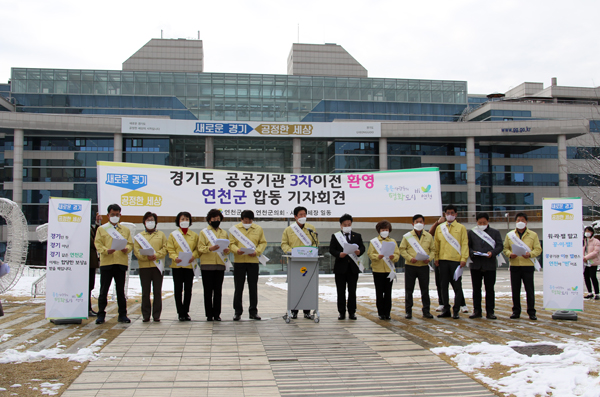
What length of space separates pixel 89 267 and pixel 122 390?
488cm

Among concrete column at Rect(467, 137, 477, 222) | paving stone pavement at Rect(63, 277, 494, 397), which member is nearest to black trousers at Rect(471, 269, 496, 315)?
paving stone pavement at Rect(63, 277, 494, 397)

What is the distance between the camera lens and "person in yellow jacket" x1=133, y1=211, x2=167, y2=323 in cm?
890

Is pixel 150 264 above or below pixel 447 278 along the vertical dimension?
above

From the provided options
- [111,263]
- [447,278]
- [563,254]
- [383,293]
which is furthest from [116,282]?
[563,254]

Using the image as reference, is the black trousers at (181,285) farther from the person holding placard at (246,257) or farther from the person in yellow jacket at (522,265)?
the person in yellow jacket at (522,265)

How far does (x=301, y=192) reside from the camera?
1199 cm

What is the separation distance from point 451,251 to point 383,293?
1572mm

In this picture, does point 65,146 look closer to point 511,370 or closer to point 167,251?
point 167,251

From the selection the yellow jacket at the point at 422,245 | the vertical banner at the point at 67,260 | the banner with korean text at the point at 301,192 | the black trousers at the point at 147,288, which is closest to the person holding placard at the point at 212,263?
the black trousers at the point at 147,288

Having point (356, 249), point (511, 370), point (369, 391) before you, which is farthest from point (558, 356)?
point (356, 249)

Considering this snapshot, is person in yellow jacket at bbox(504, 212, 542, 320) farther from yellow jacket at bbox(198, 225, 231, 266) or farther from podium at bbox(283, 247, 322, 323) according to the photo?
yellow jacket at bbox(198, 225, 231, 266)

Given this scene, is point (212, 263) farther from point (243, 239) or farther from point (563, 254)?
point (563, 254)

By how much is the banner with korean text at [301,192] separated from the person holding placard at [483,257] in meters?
1.98

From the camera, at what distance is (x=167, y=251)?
9.13 meters
